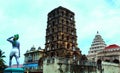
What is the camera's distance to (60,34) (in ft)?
176

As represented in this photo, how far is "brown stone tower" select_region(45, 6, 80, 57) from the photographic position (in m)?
53.5

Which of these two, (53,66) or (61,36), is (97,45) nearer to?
(61,36)

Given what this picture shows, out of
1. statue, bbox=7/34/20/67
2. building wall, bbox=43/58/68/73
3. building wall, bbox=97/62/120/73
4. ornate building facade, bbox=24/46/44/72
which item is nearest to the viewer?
statue, bbox=7/34/20/67

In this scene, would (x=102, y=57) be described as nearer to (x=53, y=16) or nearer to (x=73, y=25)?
(x=73, y=25)

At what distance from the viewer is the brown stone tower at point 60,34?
53.5 m

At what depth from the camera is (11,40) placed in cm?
1780

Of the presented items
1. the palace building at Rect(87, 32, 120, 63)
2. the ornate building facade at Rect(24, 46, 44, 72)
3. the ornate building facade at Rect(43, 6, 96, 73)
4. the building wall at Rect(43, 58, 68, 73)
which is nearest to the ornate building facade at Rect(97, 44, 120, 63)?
the palace building at Rect(87, 32, 120, 63)

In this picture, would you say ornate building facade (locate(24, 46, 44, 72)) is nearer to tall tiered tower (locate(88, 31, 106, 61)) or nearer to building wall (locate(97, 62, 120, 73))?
tall tiered tower (locate(88, 31, 106, 61))

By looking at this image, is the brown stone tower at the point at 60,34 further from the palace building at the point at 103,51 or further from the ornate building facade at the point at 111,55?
the palace building at the point at 103,51

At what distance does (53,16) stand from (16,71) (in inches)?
1610

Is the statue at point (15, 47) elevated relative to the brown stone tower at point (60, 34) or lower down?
lower down

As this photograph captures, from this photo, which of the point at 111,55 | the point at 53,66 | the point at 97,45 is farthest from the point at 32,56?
the point at 53,66

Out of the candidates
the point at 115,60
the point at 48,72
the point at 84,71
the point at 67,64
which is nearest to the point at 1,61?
the point at 48,72

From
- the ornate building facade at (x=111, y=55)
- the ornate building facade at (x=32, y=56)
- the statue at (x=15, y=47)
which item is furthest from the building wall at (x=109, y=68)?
the statue at (x=15, y=47)
